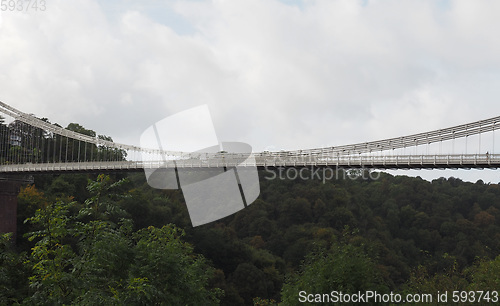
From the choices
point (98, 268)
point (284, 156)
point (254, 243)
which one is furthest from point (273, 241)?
point (98, 268)

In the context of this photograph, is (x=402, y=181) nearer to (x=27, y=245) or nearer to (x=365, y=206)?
(x=365, y=206)

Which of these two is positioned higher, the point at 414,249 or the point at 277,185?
the point at 277,185


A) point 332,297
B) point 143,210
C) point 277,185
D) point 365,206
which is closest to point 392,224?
point 365,206

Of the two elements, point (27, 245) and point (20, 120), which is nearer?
point (27, 245)

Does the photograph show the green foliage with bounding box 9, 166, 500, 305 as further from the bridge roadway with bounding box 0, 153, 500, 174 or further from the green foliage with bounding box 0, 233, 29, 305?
the bridge roadway with bounding box 0, 153, 500, 174

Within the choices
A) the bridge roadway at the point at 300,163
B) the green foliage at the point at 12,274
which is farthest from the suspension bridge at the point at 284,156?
the green foliage at the point at 12,274

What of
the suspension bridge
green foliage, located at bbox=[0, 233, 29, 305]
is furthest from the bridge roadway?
green foliage, located at bbox=[0, 233, 29, 305]

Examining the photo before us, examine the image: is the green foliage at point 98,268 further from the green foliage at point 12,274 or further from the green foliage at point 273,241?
the green foliage at point 12,274
